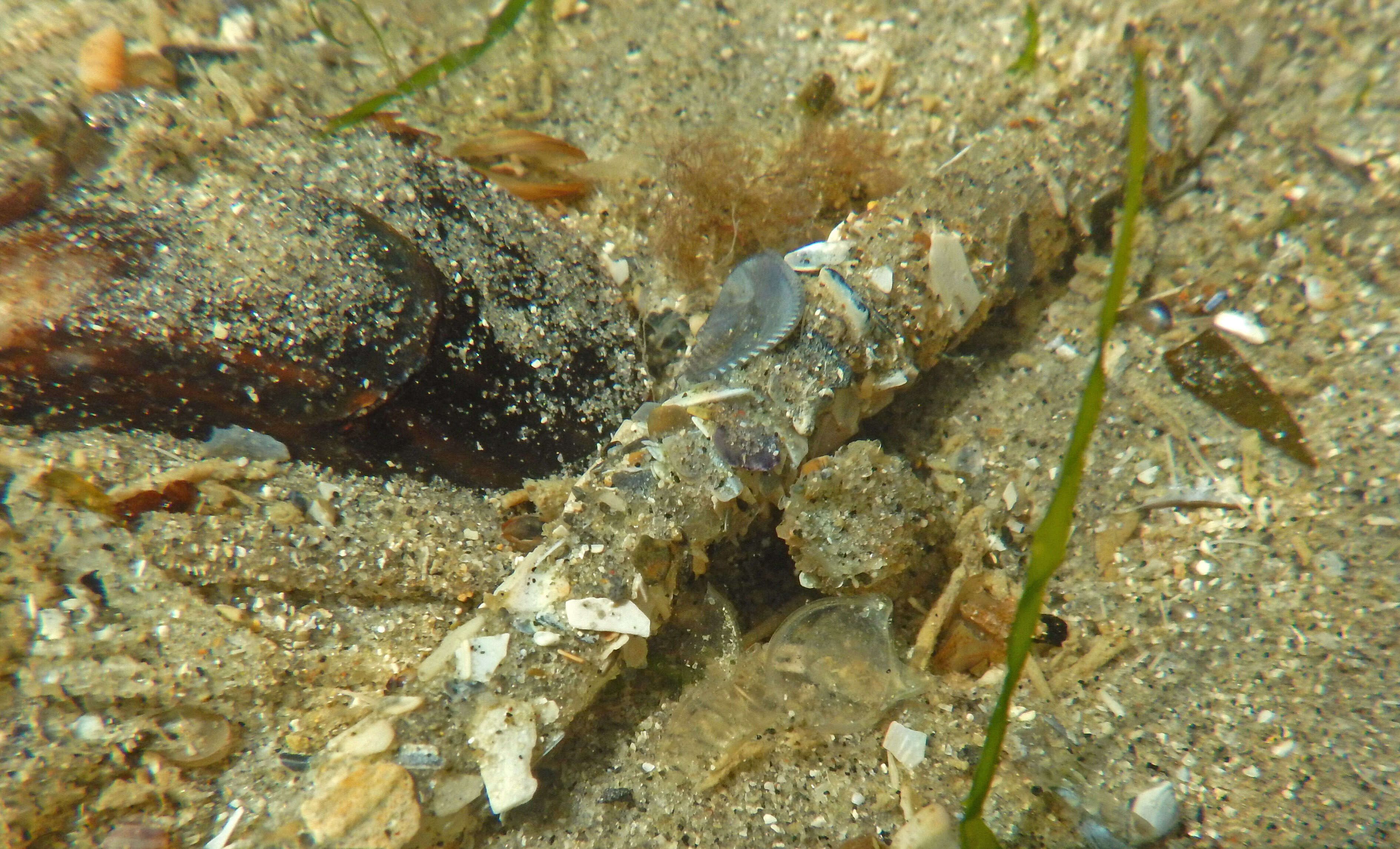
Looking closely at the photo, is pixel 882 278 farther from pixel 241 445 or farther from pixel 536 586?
pixel 241 445

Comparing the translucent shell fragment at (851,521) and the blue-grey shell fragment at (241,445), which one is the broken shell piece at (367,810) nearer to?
the blue-grey shell fragment at (241,445)

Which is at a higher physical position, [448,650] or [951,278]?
[951,278]

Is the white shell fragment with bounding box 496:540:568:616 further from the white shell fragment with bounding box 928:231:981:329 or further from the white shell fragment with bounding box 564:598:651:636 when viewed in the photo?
the white shell fragment with bounding box 928:231:981:329

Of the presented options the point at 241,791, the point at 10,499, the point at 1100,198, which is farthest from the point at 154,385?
the point at 1100,198

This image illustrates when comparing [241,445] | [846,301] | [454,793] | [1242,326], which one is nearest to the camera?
[454,793]

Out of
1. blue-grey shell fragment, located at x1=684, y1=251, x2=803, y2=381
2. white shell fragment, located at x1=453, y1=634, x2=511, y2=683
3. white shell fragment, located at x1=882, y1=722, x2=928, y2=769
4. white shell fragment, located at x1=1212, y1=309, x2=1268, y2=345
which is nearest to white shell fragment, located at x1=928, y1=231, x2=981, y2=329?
blue-grey shell fragment, located at x1=684, y1=251, x2=803, y2=381

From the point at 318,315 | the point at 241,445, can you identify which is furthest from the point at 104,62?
the point at 241,445

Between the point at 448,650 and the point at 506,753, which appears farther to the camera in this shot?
the point at 448,650
